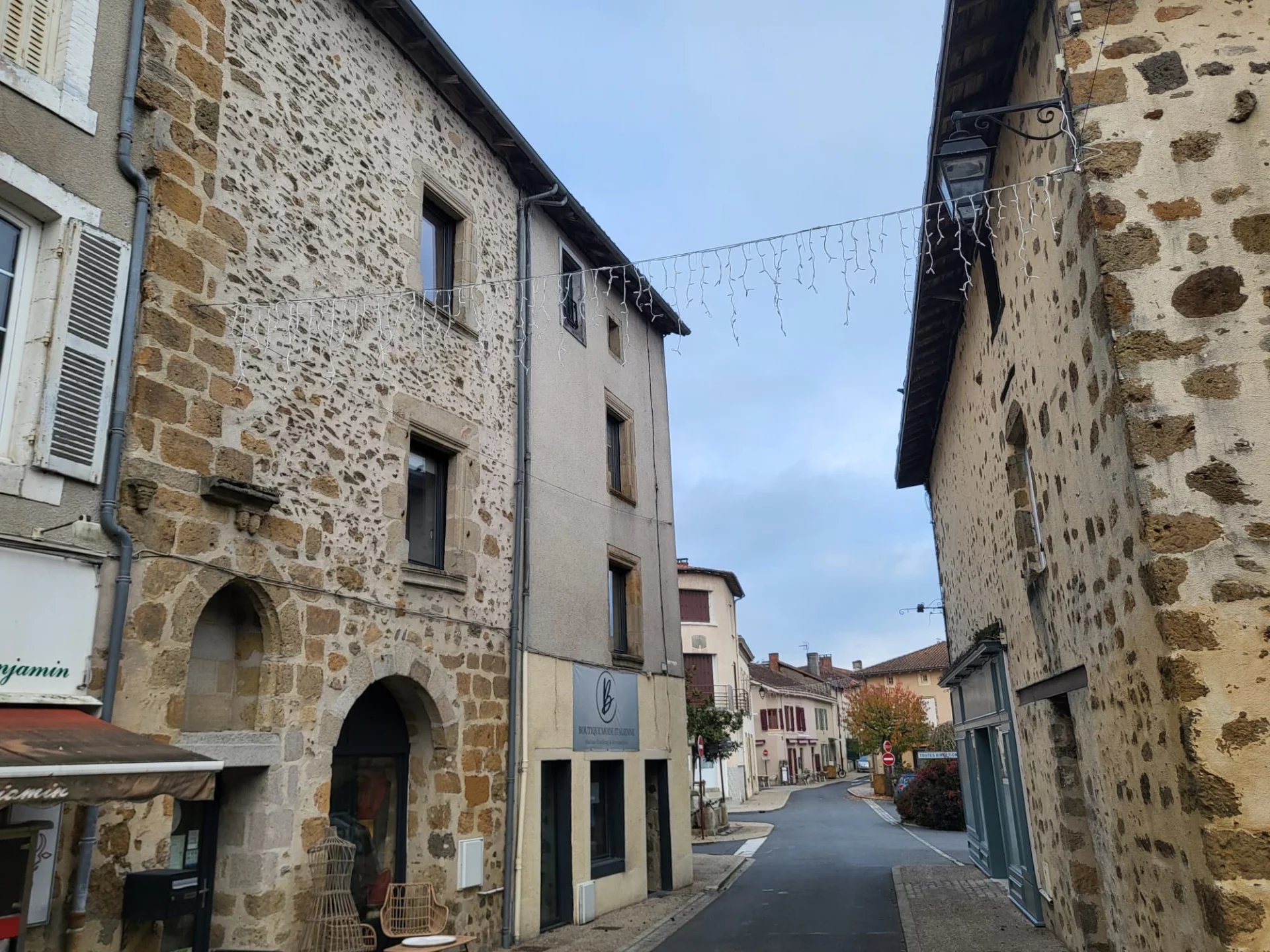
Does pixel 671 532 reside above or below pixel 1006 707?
above

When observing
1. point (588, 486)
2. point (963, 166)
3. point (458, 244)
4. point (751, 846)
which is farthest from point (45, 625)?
point (751, 846)

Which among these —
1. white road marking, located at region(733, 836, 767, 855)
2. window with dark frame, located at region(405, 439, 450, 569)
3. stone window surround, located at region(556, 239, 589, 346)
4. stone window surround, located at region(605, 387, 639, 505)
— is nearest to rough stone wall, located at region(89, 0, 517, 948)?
window with dark frame, located at region(405, 439, 450, 569)

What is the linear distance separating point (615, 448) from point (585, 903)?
6140 mm

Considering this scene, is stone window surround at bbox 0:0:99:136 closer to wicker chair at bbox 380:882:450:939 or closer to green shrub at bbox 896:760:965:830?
wicker chair at bbox 380:882:450:939

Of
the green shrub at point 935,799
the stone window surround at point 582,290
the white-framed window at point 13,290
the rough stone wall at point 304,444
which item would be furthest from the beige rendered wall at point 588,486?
the green shrub at point 935,799

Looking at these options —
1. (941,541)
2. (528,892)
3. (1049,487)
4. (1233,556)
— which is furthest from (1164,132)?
(941,541)

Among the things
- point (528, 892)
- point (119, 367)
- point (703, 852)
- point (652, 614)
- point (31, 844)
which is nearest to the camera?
point (31, 844)

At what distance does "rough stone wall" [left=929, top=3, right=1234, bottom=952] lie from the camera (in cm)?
→ 460

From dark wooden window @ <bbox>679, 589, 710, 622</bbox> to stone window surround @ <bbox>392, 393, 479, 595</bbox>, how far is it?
90.2 feet

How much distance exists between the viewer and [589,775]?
36.4 feet

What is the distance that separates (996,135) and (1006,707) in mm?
5882

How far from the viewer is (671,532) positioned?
14859 millimetres

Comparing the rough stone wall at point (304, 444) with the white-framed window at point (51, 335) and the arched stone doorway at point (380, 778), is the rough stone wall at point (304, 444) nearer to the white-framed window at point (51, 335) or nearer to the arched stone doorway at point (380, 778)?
the arched stone doorway at point (380, 778)

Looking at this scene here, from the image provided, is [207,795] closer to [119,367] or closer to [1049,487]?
[119,367]
